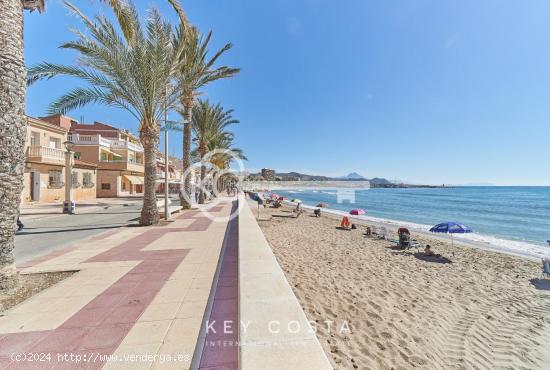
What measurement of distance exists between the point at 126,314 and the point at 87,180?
2921 centimetres

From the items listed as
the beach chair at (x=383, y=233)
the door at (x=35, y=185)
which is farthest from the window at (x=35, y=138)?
the beach chair at (x=383, y=233)

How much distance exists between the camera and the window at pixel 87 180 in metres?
25.5

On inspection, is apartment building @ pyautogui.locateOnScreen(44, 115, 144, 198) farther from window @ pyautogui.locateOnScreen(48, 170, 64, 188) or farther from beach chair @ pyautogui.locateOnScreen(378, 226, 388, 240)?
beach chair @ pyautogui.locateOnScreen(378, 226, 388, 240)

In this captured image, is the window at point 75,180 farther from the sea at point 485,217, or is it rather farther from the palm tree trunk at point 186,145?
the sea at point 485,217

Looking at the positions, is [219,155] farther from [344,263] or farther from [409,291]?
[409,291]

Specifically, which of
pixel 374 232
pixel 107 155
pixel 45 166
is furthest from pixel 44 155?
pixel 374 232

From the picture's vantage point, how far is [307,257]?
296 inches

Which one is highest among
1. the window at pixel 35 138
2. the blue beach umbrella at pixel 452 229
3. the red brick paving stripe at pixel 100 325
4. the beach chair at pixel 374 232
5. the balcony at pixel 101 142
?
the balcony at pixel 101 142

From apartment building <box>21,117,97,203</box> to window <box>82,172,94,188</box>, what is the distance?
1.38ft

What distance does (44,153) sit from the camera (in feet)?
66.3

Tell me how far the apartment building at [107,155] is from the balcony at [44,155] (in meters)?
6.06

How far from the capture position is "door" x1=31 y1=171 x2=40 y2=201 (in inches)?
779

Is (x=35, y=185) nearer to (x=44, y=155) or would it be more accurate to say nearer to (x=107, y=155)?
(x=44, y=155)

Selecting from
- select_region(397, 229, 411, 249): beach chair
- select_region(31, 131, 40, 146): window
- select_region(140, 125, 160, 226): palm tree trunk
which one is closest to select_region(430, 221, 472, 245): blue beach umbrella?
select_region(397, 229, 411, 249): beach chair
